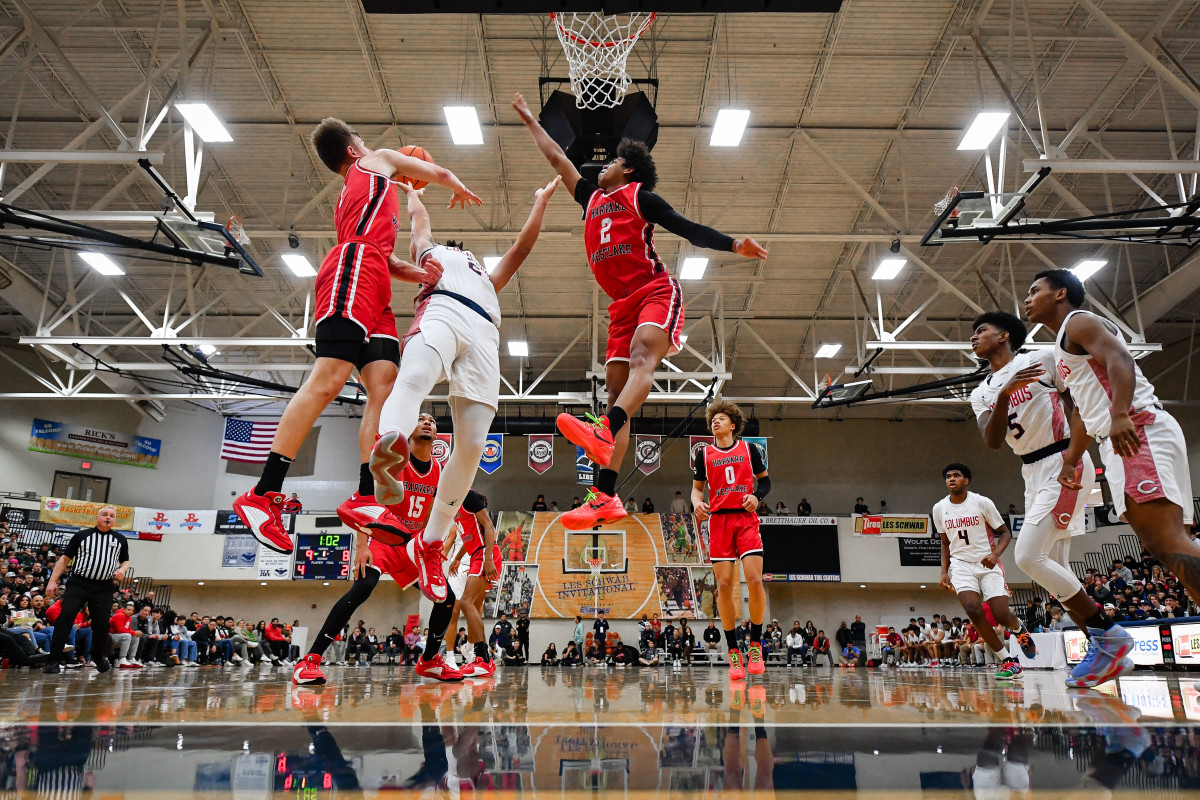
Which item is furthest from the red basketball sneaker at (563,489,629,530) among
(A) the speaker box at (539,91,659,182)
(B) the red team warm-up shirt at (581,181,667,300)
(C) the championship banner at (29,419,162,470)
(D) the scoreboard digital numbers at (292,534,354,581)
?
(C) the championship banner at (29,419,162,470)

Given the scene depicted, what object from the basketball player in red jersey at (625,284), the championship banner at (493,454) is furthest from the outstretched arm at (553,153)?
the championship banner at (493,454)

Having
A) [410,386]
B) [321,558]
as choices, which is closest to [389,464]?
[410,386]

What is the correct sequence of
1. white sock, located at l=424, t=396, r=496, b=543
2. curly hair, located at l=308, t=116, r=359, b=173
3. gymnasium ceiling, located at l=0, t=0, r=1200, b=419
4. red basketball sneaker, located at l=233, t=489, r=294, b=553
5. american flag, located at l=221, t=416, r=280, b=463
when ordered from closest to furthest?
red basketball sneaker, located at l=233, t=489, r=294, b=553
white sock, located at l=424, t=396, r=496, b=543
curly hair, located at l=308, t=116, r=359, b=173
gymnasium ceiling, located at l=0, t=0, r=1200, b=419
american flag, located at l=221, t=416, r=280, b=463

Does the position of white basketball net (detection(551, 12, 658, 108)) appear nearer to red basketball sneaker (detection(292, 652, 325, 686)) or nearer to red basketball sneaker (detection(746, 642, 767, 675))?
red basketball sneaker (detection(746, 642, 767, 675))

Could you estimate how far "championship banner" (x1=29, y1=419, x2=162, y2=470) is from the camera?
21828 millimetres

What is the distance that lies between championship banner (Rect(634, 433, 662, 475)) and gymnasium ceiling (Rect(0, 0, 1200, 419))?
4.22 m

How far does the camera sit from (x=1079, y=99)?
13.0 metres

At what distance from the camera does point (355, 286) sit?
357 cm

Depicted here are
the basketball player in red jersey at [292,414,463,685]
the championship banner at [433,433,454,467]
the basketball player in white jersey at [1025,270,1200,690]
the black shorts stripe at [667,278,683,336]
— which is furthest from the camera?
the championship banner at [433,433,454,467]

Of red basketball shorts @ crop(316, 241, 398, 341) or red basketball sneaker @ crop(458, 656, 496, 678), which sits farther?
red basketball sneaker @ crop(458, 656, 496, 678)

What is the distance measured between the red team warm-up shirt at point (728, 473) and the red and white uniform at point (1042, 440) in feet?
5.93

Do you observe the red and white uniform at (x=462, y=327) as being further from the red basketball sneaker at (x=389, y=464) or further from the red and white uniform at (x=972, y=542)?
the red and white uniform at (x=972, y=542)

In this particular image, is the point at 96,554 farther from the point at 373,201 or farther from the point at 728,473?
the point at 728,473

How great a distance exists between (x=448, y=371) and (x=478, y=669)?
304 cm
